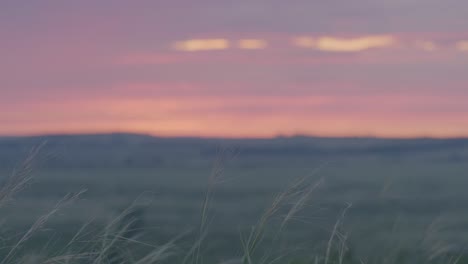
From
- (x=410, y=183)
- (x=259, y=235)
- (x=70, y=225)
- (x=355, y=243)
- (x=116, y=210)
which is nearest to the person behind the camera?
(x=259, y=235)

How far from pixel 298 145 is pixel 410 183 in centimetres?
983

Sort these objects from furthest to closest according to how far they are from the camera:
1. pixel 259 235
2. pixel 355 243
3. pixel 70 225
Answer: pixel 70 225, pixel 355 243, pixel 259 235

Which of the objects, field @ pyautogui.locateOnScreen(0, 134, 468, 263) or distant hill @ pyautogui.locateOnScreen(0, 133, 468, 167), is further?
distant hill @ pyautogui.locateOnScreen(0, 133, 468, 167)

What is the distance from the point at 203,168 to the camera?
20.6 m

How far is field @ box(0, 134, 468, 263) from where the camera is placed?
3.23 m

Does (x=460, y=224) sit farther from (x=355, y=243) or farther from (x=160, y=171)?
(x=160, y=171)

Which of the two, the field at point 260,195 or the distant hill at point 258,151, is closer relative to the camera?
the field at point 260,195

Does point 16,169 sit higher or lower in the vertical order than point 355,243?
higher

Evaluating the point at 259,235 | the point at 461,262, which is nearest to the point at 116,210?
the point at 259,235

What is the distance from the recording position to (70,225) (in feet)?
23.7

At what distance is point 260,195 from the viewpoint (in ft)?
44.3

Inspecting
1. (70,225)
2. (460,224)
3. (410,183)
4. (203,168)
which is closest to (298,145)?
(203,168)

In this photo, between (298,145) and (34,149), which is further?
(298,145)

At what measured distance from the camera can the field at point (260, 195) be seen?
3.23 metres
